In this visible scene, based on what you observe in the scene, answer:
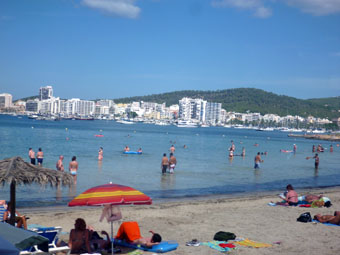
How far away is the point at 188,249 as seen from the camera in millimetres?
8742

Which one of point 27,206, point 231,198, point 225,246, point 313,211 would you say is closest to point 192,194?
point 231,198

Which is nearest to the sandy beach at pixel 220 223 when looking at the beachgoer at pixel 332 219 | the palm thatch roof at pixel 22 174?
the beachgoer at pixel 332 219

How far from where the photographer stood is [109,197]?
24.8 ft

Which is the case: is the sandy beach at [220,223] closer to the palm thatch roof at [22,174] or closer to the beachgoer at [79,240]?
the beachgoer at [79,240]

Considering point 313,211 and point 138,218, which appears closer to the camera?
point 138,218

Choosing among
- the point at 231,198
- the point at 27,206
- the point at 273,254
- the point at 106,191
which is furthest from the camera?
the point at 231,198

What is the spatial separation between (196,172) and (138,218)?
13500mm

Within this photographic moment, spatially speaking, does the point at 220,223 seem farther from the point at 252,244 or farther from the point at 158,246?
the point at 158,246

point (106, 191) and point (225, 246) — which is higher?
point (106, 191)

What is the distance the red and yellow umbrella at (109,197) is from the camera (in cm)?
748

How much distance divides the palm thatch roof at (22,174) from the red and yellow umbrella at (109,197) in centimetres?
115

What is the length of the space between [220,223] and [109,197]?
4824 millimetres

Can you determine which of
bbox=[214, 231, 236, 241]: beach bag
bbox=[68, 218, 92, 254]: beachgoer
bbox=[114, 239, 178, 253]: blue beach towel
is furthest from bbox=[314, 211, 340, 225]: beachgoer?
bbox=[68, 218, 92, 254]: beachgoer

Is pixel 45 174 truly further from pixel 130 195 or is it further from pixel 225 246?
pixel 225 246
